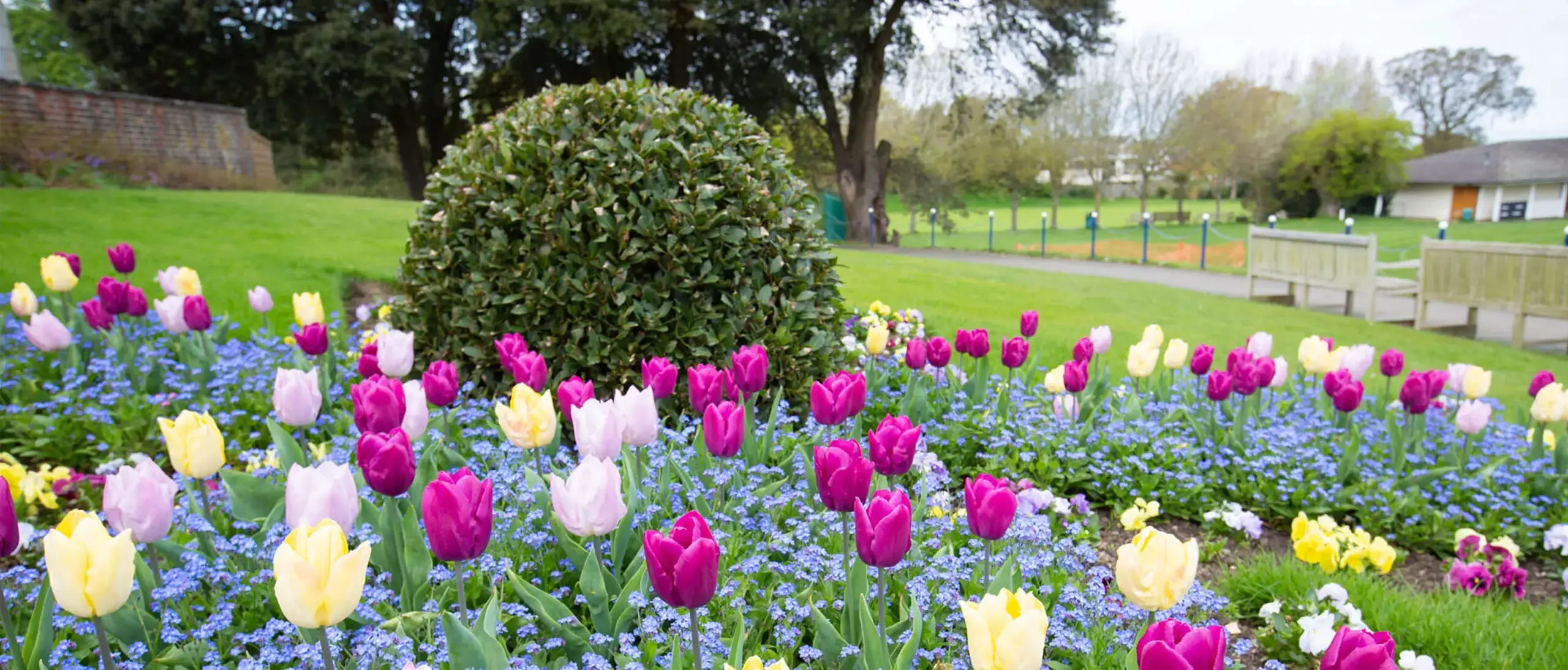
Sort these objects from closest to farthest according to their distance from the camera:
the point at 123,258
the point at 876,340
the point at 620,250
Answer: the point at 620,250
the point at 876,340
the point at 123,258

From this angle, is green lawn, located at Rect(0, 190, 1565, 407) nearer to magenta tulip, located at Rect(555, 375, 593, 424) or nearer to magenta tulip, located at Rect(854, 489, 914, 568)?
magenta tulip, located at Rect(555, 375, 593, 424)

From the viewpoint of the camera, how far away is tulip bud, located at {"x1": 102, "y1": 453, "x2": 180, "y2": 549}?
73.5 inches

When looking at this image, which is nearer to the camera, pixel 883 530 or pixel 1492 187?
pixel 883 530

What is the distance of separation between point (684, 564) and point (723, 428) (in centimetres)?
87

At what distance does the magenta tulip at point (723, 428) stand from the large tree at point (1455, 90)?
68.3 metres

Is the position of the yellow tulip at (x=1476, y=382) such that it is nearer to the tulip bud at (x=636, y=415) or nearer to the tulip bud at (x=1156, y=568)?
the tulip bud at (x=1156, y=568)

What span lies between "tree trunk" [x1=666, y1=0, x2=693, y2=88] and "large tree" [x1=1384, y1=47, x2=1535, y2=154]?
5308 centimetres

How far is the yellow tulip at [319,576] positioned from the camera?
139cm

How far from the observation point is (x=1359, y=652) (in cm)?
122

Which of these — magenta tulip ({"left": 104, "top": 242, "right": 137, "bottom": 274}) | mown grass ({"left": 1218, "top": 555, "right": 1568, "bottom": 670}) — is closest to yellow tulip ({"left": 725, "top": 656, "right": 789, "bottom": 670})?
mown grass ({"left": 1218, "top": 555, "right": 1568, "bottom": 670})

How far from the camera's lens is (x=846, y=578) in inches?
81.8

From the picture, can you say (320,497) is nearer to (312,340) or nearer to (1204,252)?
(312,340)

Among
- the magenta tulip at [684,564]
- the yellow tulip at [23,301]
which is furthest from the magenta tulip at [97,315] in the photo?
the magenta tulip at [684,564]

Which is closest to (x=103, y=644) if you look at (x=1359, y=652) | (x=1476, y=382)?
(x=1359, y=652)
